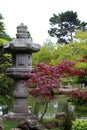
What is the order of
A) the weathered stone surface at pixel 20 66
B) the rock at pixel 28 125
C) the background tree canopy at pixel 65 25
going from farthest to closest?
the background tree canopy at pixel 65 25 → the weathered stone surface at pixel 20 66 → the rock at pixel 28 125

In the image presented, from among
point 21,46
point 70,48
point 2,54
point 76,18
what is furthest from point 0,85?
point 76,18

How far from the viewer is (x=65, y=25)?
71188mm

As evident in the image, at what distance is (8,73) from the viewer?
598 inches

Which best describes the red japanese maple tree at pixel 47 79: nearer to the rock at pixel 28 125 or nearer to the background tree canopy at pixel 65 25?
the rock at pixel 28 125

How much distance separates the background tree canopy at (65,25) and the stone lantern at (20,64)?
177 feet

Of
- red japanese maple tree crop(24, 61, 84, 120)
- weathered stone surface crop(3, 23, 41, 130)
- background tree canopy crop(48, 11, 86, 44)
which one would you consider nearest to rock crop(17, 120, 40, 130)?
red japanese maple tree crop(24, 61, 84, 120)

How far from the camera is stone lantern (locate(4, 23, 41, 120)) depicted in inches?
583

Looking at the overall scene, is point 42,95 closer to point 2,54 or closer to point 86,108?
point 2,54

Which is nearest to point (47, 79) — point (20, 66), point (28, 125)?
point (20, 66)

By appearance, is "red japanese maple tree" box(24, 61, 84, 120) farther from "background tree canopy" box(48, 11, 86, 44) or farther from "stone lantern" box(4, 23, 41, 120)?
"background tree canopy" box(48, 11, 86, 44)

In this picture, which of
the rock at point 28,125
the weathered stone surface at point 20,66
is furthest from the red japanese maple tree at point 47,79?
the rock at point 28,125

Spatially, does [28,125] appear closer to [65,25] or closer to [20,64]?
[20,64]

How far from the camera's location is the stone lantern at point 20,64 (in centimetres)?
1482

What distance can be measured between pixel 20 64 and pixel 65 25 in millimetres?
56648
